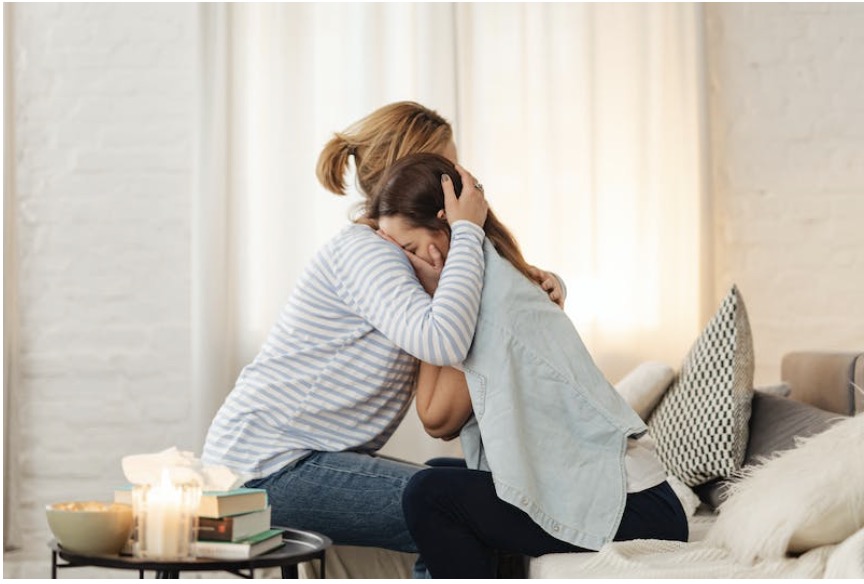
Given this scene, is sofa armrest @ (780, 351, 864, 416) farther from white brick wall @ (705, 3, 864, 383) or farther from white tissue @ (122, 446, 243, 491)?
white tissue @ (122, 446, 243, 491)

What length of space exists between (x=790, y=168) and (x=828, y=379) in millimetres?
1385

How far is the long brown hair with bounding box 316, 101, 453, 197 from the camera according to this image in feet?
6.83

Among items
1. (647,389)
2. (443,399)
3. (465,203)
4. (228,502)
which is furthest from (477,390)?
(647,389)

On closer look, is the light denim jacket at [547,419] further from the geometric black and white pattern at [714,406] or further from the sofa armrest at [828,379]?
the sofa armrest at [828,379]

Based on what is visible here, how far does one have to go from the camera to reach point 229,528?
1.38 meters

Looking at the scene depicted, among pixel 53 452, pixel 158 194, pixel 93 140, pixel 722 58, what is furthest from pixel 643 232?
pixel 53 452

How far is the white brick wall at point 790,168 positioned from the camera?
11.5ft

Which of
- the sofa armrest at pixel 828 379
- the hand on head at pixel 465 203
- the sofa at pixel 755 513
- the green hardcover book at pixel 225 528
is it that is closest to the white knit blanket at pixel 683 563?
the sofa at pixel 755 513

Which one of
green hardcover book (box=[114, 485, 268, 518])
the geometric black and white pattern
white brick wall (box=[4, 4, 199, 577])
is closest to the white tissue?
green hardcover book (box=[114, 485, 268, 518])

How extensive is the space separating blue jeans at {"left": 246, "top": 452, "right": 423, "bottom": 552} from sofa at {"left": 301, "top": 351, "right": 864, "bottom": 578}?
16 cm

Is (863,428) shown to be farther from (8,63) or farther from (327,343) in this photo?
(8,63)

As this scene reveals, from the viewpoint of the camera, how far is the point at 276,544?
147 centimetres

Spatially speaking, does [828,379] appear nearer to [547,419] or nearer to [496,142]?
[547,419]

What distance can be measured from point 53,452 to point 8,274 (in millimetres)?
603
